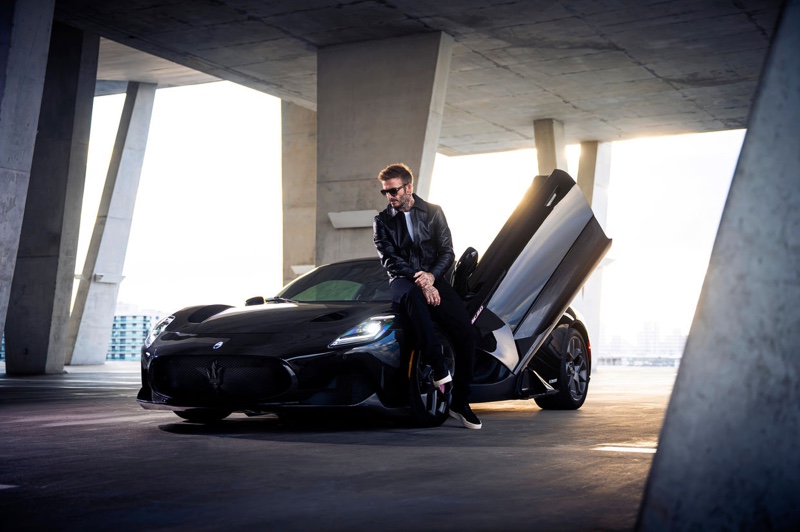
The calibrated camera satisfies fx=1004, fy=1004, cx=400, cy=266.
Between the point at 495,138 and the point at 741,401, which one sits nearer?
the point at 741,401

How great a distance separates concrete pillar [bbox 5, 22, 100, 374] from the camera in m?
17.2

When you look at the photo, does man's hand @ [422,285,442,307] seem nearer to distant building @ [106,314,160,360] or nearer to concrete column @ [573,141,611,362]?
concrete column @ [573,141,611,362]

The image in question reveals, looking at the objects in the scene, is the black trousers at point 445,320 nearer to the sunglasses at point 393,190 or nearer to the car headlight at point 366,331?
the car headlight at point 366,331

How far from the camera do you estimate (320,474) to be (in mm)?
4309

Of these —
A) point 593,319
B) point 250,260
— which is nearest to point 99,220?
point 250,260

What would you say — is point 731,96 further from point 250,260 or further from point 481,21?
point 250,260

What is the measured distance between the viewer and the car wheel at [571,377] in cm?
832

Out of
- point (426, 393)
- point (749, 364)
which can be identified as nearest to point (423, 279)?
point (426, 393)

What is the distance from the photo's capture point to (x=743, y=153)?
2.53 metres

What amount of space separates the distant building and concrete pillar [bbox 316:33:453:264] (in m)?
17.6

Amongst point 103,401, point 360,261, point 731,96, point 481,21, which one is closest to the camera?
point 360,261

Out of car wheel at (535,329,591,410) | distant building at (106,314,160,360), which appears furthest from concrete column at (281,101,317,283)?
car wheel at (535,329,591,410)

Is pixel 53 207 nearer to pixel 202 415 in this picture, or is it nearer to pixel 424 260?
pixel 202 415

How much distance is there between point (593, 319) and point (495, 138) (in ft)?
19.1
